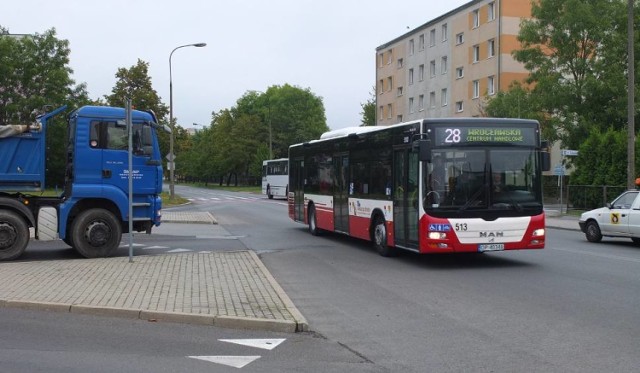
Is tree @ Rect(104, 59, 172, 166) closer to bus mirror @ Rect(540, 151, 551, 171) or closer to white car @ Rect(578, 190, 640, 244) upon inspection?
white car @ Rect(578, 190, 640, 244)

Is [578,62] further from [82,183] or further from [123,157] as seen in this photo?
[82,183]

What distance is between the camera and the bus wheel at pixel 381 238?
1436cm

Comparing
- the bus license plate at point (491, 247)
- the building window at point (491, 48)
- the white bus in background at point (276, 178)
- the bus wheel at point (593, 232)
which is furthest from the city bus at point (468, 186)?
the building window at point (491, 48)

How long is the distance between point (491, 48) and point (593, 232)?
38.9 meters

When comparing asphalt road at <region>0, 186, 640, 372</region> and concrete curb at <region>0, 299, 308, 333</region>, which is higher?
concrete curb at <region>0, 299, 308, 333</region>

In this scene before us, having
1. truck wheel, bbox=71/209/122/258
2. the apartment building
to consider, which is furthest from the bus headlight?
the apartment building

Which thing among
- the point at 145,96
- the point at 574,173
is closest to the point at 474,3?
the point at 574,173

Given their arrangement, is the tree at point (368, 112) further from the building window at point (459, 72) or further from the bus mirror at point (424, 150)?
the bus mirror at point (424, 150)

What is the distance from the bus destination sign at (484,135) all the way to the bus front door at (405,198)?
681 millimetres

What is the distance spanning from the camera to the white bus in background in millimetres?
53906

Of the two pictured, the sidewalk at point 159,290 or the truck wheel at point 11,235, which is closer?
the sidewalk at point 159,290

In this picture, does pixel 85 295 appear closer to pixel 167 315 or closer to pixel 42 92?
pixel 167 315

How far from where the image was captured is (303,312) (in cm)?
861

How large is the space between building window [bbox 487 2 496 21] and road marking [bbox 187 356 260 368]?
52.9 meters
